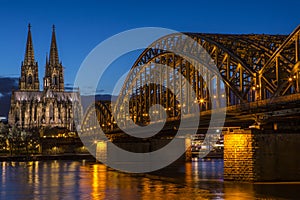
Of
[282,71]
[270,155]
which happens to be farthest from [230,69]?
[270,155]

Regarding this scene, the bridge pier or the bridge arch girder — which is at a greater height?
the bridge arch girder

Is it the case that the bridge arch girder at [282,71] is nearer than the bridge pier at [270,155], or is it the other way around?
the bridge arch girder at [282,71]

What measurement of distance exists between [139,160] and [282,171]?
6128cm

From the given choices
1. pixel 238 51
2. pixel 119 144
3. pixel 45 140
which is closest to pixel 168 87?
pixel 238 51

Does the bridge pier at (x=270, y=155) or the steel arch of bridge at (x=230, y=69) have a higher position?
the steel arch of bridge at (x=230, y=69)

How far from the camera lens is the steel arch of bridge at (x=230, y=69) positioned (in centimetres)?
5128

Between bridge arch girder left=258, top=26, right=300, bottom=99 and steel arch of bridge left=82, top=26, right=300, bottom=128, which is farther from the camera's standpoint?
steel arch of bridge left=82, top=26, right=300, bottom=128

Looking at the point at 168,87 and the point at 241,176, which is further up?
the point at 168,87

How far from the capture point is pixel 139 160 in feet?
353

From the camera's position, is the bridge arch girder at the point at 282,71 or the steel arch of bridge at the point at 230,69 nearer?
the bridge arch girder at the point at 282,71

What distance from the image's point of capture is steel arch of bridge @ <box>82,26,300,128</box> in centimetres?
5128

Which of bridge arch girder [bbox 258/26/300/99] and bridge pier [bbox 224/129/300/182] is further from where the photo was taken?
bridge pier [bbox 224/129/300/182]

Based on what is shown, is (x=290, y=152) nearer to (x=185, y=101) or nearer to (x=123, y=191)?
(x=123, y=191)

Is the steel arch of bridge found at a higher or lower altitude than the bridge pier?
higher
